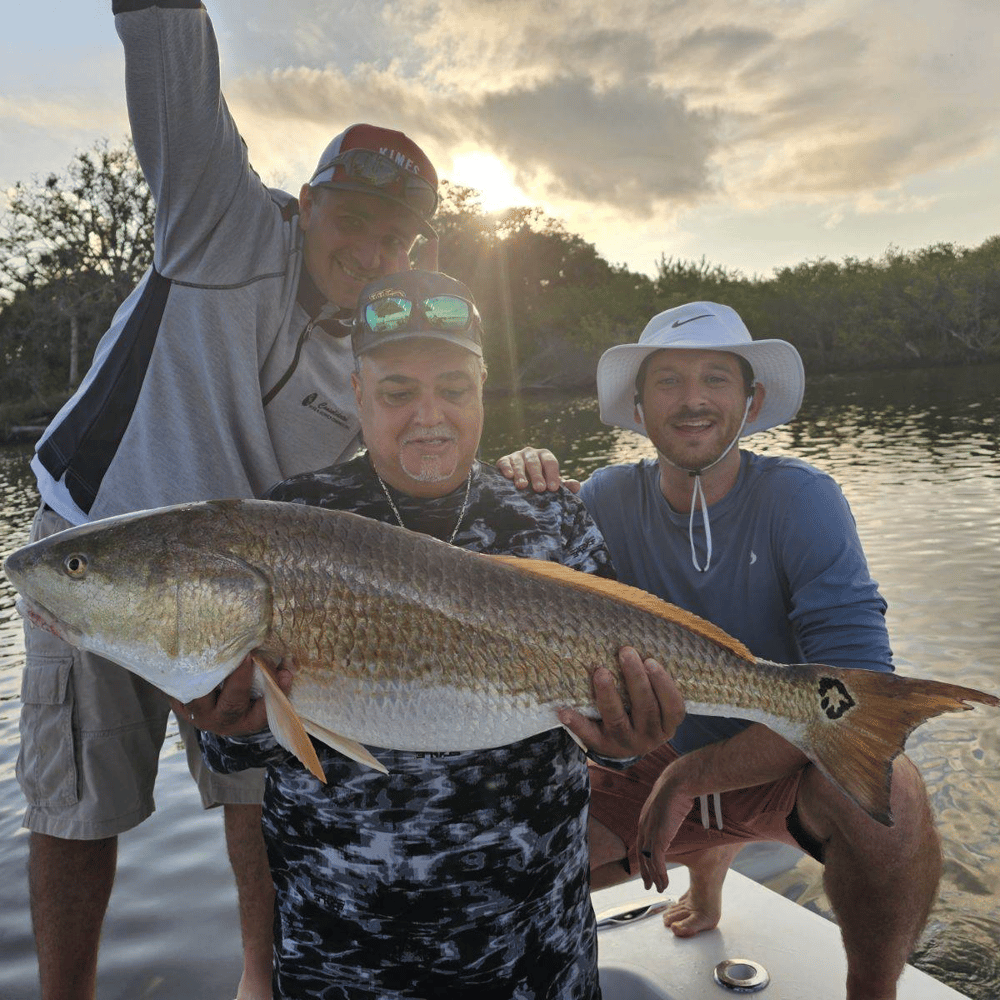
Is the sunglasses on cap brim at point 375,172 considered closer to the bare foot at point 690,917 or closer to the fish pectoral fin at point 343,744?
the fish pectoral fin at point 343,744

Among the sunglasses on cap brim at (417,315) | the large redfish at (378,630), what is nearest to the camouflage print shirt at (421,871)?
the large redfish at (378,630)

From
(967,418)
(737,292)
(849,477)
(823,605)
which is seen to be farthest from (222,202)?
(737,292)

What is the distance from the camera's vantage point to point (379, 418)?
2688mm

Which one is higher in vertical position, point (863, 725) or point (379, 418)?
point (379, 418)

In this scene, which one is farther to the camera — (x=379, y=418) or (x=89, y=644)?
(x=379, y=418)

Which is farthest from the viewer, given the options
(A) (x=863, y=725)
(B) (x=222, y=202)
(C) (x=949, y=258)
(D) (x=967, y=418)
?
(C) (x=949, y=258)

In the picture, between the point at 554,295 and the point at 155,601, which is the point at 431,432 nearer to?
the point at 155,601

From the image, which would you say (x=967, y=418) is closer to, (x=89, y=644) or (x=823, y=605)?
(x=823, y=605)

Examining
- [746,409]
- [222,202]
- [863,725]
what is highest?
[222,202]

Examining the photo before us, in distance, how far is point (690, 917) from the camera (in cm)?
369

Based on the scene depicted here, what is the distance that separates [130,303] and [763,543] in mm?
2873

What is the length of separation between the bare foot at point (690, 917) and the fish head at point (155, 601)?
259cm

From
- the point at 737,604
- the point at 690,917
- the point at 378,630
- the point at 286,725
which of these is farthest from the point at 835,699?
the point at 690,917

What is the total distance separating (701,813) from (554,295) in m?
74.7
